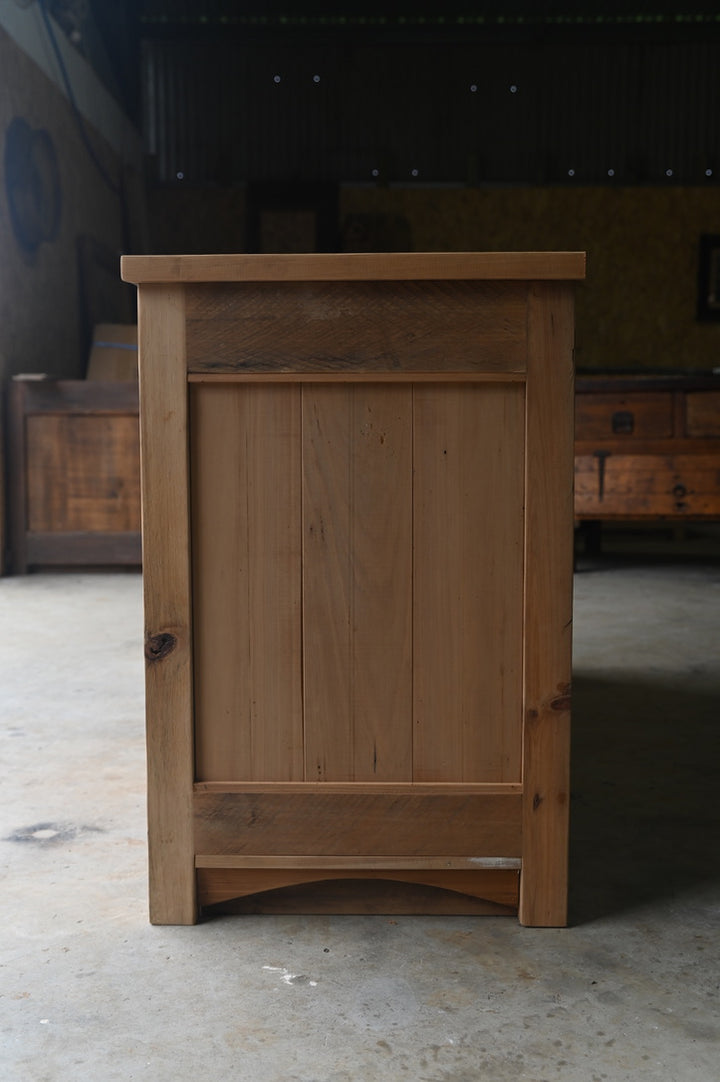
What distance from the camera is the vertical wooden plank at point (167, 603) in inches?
48.9

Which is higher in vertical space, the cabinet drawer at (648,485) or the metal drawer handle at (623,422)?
the metal drawer handle at (623,422)

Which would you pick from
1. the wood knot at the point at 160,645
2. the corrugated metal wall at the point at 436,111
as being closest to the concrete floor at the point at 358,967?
the wood knot at the point at 160,645

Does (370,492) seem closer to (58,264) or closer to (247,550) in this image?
(247,550)

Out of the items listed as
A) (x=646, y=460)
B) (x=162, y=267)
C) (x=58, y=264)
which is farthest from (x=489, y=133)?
(x=162, y=267)

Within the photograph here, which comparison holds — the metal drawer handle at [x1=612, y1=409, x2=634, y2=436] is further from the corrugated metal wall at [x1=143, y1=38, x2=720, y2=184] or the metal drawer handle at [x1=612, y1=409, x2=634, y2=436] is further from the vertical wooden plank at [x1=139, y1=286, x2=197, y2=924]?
the corrugated metal wall at [x1=143, y1=38, x2=720, y2=184]

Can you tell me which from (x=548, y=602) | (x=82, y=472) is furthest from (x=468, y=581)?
(x=82, y=472)

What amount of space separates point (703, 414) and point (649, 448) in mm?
285

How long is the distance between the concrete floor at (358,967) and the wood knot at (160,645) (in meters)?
0.35

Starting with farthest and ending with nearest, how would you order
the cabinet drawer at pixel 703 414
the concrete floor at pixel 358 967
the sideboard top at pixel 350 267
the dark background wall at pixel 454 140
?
the dark background wall at pixel 454 140 < the cabinet drawer at pixel 703 414 < the sideboard top at pixel 350 267 < the concrete floor at pixel 358 967

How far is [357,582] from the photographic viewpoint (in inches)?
49.9

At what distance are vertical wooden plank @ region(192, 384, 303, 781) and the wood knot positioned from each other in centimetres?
3

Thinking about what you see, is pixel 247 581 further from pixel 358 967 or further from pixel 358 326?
pixel 358 967

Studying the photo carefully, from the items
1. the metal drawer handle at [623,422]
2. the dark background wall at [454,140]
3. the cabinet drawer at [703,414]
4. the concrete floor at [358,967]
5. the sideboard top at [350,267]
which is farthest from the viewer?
the dark background wall at [454,140]

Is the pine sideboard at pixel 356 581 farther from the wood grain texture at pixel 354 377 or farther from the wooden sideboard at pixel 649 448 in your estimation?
the wooden sideboard at pixel 649 448
